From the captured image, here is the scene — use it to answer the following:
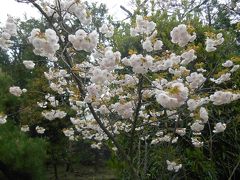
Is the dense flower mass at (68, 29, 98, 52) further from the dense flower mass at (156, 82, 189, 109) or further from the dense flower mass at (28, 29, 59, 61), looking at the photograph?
the dense flower mass at (156, 82, 189, 109)

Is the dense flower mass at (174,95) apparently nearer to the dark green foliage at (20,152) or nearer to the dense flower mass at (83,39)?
the dense flower mass at (83,39)

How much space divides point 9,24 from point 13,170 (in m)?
4.60

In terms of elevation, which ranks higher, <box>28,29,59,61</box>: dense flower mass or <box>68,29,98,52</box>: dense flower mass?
<box>68,29,98,52</box>: dense flower mass

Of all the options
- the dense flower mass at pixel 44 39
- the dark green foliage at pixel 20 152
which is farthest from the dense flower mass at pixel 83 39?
the dark green foliage at pixel 20 152

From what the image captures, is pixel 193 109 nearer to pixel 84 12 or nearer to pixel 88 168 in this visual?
pixel 84 12

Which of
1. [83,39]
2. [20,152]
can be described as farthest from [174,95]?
[20,152]

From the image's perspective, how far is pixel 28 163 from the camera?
6.77 metres

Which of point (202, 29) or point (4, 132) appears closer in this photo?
point (202, 29)

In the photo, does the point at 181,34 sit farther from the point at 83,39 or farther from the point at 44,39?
the point at 44,39

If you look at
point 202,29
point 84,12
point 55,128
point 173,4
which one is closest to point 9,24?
point 84,12

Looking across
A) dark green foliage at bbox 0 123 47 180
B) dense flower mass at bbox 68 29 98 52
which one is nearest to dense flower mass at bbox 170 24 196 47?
dense flower mass at bbox 68 29 98 52

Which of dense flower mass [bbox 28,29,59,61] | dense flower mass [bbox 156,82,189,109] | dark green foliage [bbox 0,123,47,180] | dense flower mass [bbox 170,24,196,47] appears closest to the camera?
dense flower mass [bbox 156,82,189,109]

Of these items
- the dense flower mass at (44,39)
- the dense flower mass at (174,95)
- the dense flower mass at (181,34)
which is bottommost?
the dense flower mass at (174,95)

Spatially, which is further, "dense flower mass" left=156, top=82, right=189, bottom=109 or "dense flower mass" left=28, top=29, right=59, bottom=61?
"dense flower mass" left=28, top=29, right=59, bottom=61
